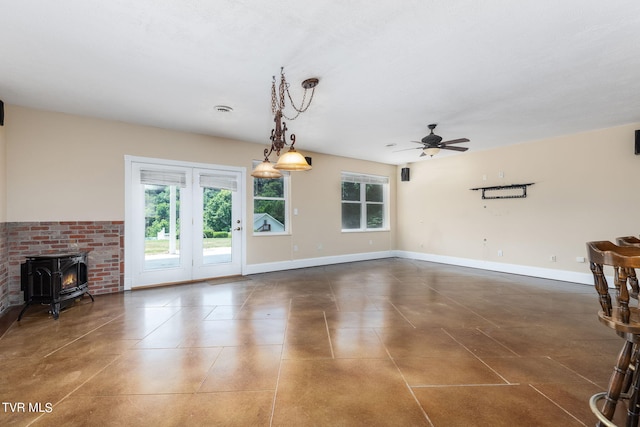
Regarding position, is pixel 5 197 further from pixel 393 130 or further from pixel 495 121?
pixel 495 121

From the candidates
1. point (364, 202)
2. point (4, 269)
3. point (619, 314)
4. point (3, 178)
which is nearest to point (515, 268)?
point (364, 202)

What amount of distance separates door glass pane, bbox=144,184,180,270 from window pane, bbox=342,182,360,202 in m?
3.80

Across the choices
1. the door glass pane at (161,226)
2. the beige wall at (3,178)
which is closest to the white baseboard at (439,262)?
the door glass pane at (161,226)

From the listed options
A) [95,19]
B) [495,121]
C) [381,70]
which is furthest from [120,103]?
[495,121]

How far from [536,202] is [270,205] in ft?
17.0

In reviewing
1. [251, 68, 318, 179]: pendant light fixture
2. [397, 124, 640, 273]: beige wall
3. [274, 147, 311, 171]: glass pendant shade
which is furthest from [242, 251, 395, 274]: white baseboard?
[274, 147, 311, 171]: glass pendant shade

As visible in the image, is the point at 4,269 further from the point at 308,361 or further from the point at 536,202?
the point at 536,202

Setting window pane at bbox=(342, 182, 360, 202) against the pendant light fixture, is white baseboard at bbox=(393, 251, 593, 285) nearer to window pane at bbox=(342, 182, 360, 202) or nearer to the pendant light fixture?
window pane at bbox=(342, 182, 360, 202)

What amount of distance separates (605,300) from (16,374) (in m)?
3.76

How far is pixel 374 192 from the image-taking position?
7641 millimetres

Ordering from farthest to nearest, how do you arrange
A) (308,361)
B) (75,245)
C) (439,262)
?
(439,262)
(75,245)
(308,361)

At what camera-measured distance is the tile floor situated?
1643 millimetres

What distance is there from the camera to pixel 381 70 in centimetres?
280

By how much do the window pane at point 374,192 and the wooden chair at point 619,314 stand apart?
604 centimetres
